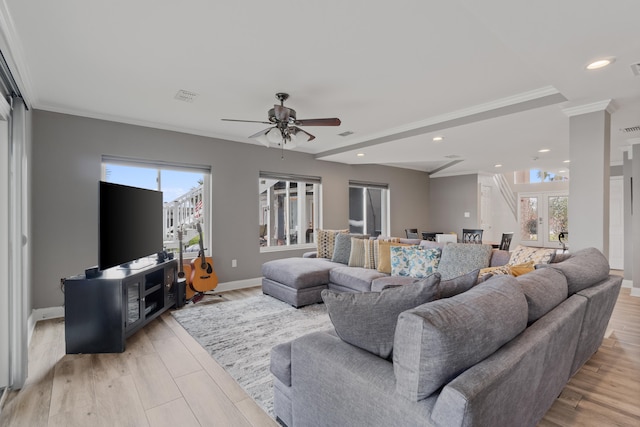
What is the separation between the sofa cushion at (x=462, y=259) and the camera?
10.7 feet

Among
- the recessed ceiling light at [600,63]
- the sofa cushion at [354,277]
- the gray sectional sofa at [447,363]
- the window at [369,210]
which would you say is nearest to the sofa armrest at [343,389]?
the gray sectional sofa at [447,363]

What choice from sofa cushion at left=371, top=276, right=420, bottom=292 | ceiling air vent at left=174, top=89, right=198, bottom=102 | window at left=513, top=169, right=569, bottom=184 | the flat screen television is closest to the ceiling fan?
ceiling air vent at left=174, top=89, right=198, bottom=102

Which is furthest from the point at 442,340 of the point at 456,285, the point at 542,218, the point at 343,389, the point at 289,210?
the point at 542,218

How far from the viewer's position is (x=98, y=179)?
3.87 meters

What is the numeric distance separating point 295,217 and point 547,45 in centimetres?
466

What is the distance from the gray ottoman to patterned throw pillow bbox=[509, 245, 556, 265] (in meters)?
2.10

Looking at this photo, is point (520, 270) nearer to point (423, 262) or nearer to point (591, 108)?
point (423, 262)

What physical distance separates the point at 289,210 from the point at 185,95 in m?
3.18

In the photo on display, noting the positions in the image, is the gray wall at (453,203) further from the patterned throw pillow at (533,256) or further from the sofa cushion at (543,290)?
the sofa cushion at (543,290)

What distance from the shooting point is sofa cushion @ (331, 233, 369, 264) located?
4.54 metres

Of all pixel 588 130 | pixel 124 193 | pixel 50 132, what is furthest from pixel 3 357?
pixel 588 130

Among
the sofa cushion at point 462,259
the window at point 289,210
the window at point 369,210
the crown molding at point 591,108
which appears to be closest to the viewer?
the crown molding at point 591,108

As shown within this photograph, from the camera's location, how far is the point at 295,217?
6086 mm

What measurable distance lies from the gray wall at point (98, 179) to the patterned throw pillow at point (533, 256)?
11.9ft
